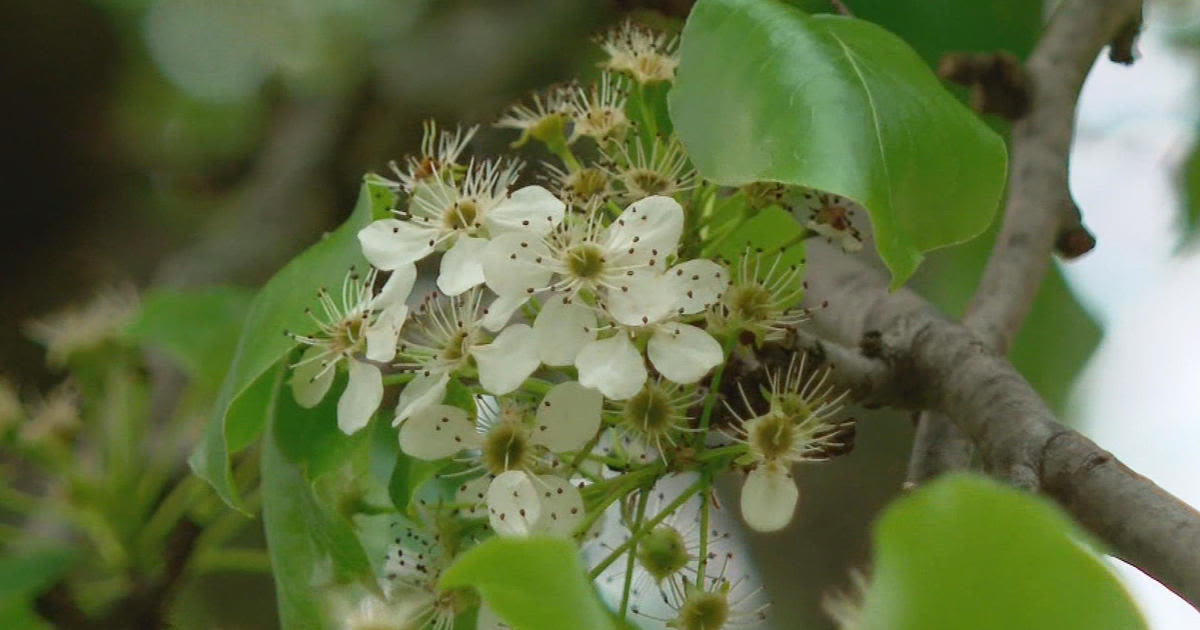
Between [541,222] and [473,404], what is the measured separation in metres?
0.11

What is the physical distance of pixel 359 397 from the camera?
603 mm

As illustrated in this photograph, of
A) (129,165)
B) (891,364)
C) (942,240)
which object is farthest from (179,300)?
(129,165)

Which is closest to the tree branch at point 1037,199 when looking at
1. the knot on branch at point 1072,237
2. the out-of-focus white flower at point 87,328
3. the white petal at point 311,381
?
the knot on branch at point 1072,237

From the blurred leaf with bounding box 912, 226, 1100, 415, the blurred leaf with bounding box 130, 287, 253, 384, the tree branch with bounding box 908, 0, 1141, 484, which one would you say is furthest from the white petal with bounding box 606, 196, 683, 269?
the blurred leaf with bounding box 912, 226, 1100, 415

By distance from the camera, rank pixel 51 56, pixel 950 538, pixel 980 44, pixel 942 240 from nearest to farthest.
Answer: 1. pixel 950 538
2. pixel 942 240
3. pixel 980 44
4. pixel 51 56

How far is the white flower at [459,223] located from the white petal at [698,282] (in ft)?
0.20

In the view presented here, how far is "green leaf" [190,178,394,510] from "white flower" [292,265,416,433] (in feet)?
Answer: 0.03

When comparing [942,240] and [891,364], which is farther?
[891,364]

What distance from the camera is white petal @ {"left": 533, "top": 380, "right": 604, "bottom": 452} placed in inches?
22.2

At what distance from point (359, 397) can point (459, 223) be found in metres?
0.10

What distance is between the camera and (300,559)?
62cm

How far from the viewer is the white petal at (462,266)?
1.89ft

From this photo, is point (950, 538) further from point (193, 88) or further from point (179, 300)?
point (193, 88)

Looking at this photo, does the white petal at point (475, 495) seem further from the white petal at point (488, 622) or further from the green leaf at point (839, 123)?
the green leaf at point (839, 123)
